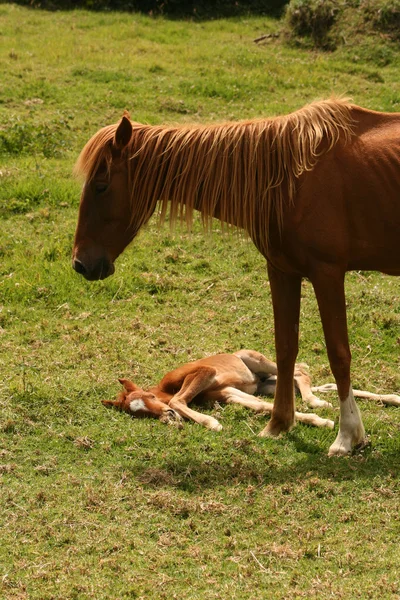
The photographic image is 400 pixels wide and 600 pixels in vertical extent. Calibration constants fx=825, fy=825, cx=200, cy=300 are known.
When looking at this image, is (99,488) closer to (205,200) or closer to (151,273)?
(205,200)

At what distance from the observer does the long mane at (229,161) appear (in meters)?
5.36

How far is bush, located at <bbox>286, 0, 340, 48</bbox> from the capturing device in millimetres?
15398

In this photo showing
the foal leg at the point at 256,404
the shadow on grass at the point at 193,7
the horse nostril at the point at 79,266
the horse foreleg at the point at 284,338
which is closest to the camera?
the horse nostril at the point at 79,266

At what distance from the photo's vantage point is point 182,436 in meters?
5.91

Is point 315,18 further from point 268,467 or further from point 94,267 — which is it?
point 268,467

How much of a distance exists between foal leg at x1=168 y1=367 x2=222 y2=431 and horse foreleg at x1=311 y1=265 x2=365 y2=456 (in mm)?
1209

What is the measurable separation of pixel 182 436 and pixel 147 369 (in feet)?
4.55

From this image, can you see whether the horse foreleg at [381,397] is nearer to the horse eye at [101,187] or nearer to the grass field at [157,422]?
the grass field at [157,422]

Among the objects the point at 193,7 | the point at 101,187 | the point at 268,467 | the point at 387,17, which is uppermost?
the point at 387,17

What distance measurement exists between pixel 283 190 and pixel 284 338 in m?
1.11

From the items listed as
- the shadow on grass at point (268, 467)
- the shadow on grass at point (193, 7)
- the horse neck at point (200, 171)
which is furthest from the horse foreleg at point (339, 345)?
the shadow on grass at point (193, 7)

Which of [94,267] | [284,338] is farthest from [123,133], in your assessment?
[284,338]

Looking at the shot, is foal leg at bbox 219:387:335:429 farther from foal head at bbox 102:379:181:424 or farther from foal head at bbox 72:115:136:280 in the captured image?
foal head at bbox 72:115:136:280

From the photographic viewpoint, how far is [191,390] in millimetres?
6566
